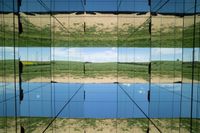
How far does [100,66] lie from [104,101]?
27.0 ft

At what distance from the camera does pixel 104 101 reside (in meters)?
32.8

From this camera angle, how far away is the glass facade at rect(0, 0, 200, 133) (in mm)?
12445

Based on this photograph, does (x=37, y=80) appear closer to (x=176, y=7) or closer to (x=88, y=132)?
(x=176, y=7)

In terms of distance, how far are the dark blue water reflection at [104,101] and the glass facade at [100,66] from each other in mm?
50

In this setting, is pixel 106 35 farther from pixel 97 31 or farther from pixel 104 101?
pixel 104 101

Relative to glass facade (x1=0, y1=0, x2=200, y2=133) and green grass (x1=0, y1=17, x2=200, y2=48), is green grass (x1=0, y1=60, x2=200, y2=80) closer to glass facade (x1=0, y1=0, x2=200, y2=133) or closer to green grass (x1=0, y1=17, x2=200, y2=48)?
glass facade (x1=0, y1=0, x2=200, y2=133)

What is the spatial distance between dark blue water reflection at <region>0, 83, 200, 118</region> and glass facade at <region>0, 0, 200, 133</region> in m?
0.05

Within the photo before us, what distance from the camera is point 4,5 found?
39.5 ft

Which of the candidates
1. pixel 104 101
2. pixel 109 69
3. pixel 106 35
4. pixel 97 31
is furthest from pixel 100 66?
pixel 104 101

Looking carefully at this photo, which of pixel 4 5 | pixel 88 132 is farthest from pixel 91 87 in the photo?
pixel 4 5

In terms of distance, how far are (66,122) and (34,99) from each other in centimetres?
746

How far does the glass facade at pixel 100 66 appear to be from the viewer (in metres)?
12.4

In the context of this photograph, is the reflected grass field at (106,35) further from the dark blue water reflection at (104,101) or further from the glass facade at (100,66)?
the dark blue water reflection at (104,101)

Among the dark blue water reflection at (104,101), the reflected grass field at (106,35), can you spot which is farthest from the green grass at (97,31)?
the dark blue water reflection at (104,101)
